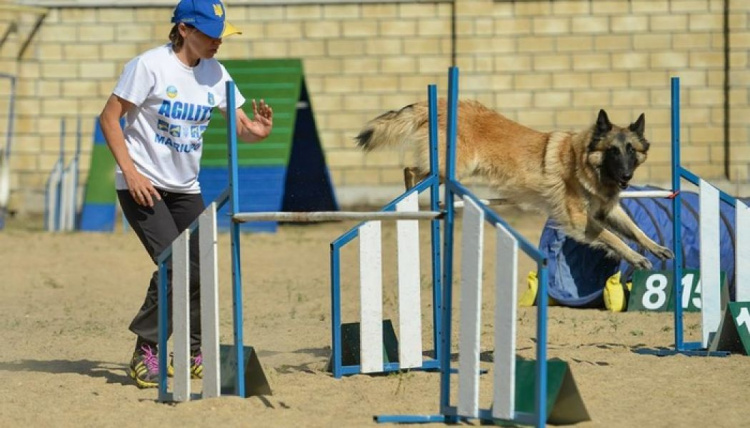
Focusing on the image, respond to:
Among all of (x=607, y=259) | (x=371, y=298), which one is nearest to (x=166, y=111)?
(x=371, y=298)

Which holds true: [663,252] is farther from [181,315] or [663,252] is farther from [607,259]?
[181,315]

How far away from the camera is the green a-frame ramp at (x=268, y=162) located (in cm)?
1493

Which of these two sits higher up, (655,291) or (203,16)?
(203,16)

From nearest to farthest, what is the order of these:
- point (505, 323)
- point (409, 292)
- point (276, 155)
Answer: point (505, 323), point (409, 292), point (276, 155)

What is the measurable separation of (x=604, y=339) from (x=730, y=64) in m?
10.5

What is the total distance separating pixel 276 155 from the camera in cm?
1495

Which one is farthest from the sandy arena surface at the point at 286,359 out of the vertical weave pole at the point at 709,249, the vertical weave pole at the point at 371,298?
the vertical weave pole at the point at 709,249

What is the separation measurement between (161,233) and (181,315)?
0.62 meters

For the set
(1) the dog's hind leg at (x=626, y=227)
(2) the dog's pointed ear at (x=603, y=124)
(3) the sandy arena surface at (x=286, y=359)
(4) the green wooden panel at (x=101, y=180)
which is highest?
(2) the dog's pointed ear at (x=603, y=124)

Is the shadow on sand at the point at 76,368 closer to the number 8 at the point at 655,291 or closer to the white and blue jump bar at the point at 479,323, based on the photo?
the white and blue jump bar at the point at 479,323

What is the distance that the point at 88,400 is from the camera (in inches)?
218

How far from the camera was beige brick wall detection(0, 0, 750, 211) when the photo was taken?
16.8 meters

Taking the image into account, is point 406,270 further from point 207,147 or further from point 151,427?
point 207,147

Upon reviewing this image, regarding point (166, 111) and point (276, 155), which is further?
point (276, 155)
